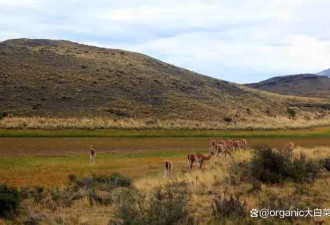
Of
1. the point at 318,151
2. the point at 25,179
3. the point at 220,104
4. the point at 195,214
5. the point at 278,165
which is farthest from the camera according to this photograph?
the point at 220,104

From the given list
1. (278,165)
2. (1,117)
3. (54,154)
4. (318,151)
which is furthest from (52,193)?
(1,117)

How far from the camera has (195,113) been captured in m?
76.2

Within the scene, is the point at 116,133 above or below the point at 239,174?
above

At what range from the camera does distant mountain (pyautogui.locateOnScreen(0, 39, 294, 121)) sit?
70.8 meters

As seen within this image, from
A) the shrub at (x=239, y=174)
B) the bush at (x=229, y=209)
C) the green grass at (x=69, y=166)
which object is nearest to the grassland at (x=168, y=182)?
the green grass at (x=69, y=166)

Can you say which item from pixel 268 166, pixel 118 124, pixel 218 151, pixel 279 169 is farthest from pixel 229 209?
pixel 118 124

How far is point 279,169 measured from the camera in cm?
1819

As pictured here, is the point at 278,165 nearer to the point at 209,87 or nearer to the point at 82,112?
the point at 82,112

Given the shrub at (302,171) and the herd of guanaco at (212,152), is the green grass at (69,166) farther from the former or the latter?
the shrub at (302,171)

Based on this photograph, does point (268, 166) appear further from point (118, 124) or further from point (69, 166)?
point (118, 124)

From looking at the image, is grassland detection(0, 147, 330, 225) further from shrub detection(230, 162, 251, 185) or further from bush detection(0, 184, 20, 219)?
bush detection(0, 184, 20, 219)

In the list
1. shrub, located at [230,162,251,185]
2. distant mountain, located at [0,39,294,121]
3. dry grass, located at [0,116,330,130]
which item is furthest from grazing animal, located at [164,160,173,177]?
distant mountain, located at [0,39,294,121]

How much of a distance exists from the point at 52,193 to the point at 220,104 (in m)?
71.4

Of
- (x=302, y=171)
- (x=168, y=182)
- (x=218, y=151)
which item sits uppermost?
(x=302, y=171)
